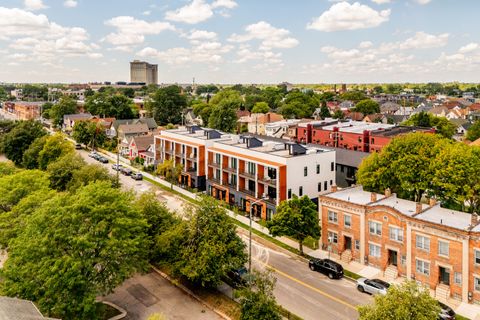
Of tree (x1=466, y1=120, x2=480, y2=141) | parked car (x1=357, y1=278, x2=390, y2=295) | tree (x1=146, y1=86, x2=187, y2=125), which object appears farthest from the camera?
tree (x1=146, y1=86, x2=187, y2=125)

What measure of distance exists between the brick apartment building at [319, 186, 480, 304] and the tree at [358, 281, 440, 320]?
1193 centimetres

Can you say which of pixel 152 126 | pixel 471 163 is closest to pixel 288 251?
pixel 471 163

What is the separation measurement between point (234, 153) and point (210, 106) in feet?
291

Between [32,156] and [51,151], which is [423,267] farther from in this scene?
[32,156]

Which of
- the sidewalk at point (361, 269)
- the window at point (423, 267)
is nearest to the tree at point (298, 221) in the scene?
the sidewalk at point (361, 269)

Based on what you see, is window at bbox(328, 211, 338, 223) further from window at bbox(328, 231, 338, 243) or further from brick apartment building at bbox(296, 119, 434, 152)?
brick apartment building at bbox(296, 119, 434, 152)

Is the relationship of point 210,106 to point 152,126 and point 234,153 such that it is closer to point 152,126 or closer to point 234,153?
point 152,126

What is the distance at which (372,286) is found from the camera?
33156 millimetres

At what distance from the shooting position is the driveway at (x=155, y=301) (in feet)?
101

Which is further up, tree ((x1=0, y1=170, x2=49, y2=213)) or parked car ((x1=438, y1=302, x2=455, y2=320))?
tree ((x1=0, y1=170, x2=49, y2=213))

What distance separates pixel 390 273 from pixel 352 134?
175ft

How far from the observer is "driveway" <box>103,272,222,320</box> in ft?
101

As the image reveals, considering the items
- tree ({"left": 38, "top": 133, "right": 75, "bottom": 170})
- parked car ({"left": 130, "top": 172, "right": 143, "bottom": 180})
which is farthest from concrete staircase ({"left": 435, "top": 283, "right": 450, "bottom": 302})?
tree ({"left": 38, "top": 133, "right": 75, "bottom": 170})

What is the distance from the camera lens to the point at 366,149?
274 feet
